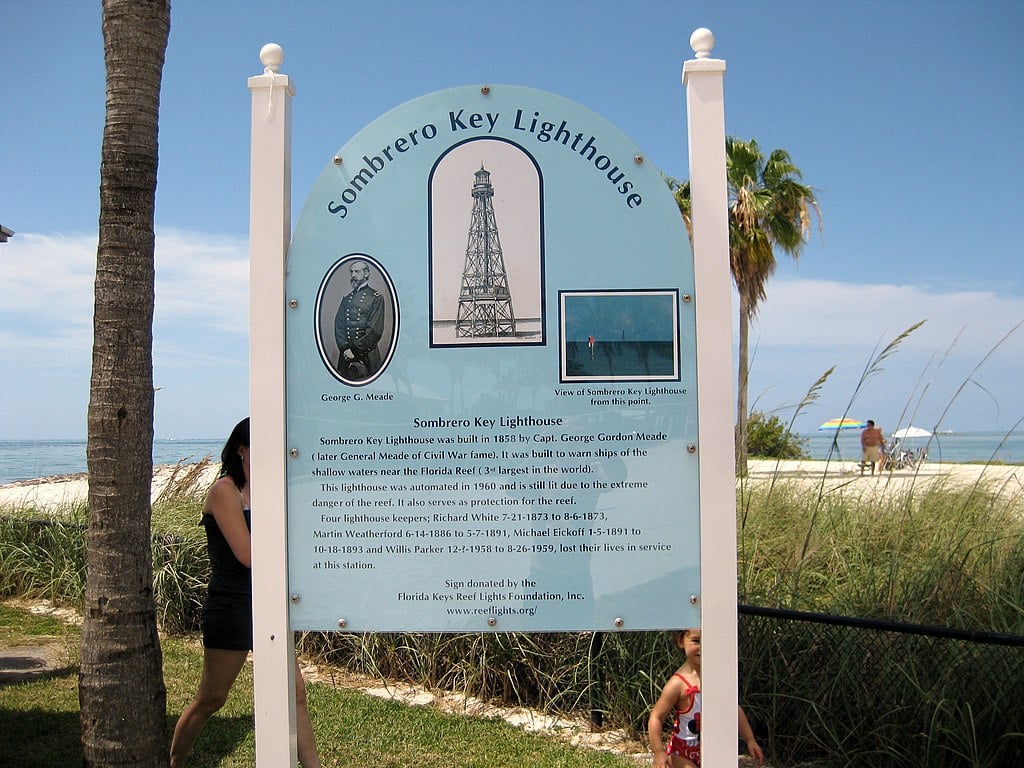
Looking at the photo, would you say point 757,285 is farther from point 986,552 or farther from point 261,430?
point 261,430

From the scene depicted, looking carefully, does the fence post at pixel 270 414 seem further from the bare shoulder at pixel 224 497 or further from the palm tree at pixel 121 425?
the bare shoulder at pixel 224 497

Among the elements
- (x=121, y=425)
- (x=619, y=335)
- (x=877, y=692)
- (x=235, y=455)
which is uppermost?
(x=619, y=335)

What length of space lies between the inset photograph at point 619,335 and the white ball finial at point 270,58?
1.30 metres

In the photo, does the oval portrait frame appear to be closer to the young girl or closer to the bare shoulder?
the bare shoulder

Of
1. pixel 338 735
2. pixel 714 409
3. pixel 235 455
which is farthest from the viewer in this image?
pixel 338 735

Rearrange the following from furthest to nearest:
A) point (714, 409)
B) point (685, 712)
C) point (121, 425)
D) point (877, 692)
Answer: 1. point (877, 692)
2. point (685, 712)
3. point (121, 425)
4. point (714, 409)

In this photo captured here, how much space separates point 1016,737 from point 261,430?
394 centimetres

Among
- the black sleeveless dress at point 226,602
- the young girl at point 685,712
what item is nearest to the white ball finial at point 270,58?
the black sleeveless dress at point 226,602

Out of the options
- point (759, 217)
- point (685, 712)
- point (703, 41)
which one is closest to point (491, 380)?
point (703, 41)

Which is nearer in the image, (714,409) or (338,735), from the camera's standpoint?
(714,409)

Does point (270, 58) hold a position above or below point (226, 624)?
above

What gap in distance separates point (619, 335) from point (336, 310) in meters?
0.96

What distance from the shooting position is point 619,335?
2.77 metres

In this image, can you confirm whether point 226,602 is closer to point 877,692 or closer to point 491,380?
point 491,380
